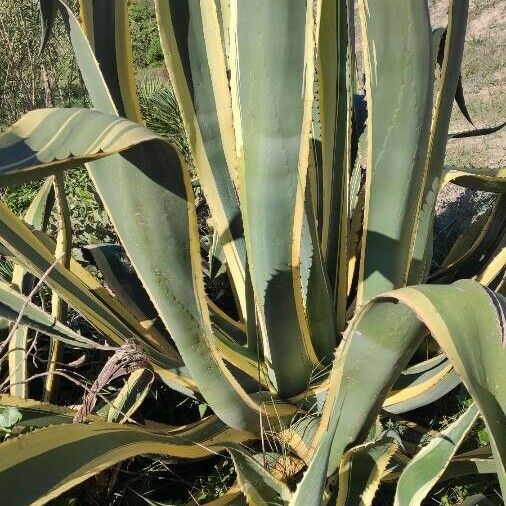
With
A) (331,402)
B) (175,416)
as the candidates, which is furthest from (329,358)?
(175,416)

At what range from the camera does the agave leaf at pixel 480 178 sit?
133 centimetres

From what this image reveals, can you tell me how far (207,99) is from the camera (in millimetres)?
1139

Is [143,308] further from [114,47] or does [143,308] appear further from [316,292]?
[114,47]

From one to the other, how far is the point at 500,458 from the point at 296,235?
0.41 metres

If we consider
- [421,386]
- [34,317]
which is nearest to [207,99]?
[34,317]

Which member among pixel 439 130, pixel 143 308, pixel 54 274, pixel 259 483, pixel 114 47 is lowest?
pixel 259 483

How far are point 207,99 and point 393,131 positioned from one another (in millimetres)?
321

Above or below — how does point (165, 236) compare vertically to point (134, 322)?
above

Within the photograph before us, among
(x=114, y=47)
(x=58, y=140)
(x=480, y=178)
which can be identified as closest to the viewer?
(x=58, y=140)

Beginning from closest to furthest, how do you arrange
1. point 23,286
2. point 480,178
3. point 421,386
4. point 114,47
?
point 114,47 → point 421,386 → point 480,178 → point 23,286

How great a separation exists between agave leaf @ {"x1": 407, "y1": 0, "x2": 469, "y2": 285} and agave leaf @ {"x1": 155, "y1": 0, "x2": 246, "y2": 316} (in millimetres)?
309

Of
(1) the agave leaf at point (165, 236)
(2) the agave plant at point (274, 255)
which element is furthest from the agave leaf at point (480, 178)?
(1) the agave leaf at point (165, 236)

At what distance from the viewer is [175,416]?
1.51m

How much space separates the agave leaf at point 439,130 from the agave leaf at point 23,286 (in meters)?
0.76
